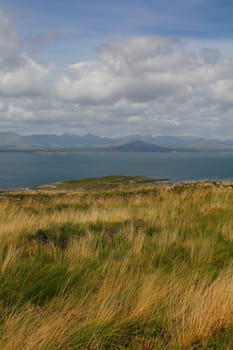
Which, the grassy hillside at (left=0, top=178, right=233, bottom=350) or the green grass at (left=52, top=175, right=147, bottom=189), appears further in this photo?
the green grass at (left=52, top=175, right=147, bottom=189)

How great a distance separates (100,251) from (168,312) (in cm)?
271

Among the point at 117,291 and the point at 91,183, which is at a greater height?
the point at 117,291

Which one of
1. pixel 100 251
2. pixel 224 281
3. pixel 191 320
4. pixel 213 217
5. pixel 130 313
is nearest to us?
pixel 191 320

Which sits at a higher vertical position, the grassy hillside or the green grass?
the grassy hillside

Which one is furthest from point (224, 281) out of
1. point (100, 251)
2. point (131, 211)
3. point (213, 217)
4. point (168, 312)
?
point (131, 211)

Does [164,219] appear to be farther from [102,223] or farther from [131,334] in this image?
[131,334]

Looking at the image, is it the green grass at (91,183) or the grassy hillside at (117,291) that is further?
the green grass at (91,183)

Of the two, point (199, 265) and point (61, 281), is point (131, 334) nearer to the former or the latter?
point (61, 281)

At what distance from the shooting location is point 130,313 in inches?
149

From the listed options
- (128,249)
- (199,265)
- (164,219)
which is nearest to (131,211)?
(164,219)

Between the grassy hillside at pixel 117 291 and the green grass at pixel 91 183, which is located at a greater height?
the grassy hillside at pixel 117 291

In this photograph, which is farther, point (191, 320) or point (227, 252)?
point (227, 252)

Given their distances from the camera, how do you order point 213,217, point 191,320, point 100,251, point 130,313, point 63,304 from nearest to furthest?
point 191,320 → point 130,313 → point 63,304 → point 100,251 → point 213,217

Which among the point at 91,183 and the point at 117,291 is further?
the point at 91,183
